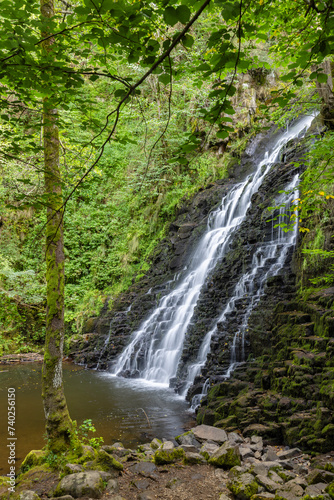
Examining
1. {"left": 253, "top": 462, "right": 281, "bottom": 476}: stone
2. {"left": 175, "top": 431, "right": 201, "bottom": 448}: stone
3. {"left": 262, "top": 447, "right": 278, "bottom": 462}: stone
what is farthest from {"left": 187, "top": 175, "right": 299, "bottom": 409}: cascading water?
{"left": 253, "top": 462, "right": 281, "bottom": 476}: stone

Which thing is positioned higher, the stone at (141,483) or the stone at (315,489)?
the stone at (315,489)

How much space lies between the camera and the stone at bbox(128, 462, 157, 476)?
4418 millimetres

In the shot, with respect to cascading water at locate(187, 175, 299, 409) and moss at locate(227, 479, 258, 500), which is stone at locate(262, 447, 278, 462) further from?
cascading water at locate(187, 175, 299, 409)

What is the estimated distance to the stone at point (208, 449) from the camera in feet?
16.3

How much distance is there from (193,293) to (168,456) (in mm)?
7851

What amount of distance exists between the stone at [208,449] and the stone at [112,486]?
1508mm

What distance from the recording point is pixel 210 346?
29.1 ft

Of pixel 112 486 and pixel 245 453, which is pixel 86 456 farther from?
pixel 245 453

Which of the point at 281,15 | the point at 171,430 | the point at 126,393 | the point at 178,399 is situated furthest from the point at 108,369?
the point at 281,15

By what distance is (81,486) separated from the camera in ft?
12.2

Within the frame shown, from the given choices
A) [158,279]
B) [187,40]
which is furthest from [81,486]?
[158,279]

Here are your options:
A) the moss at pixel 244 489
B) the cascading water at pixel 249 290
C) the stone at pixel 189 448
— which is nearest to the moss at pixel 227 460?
the stone at pixel 189 448

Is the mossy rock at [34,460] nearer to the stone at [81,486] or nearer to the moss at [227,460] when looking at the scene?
the stone at [81,486]

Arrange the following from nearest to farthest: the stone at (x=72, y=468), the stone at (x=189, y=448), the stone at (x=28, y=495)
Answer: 1. the stone at (x=28, y=495)
2. the stone at (x=72, y=468)
3. the stone at (x=189, y=448)
